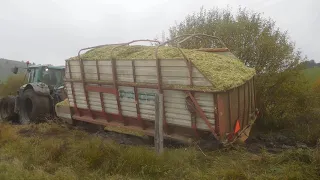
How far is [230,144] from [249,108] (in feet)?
4.58

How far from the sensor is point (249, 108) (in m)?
6.79

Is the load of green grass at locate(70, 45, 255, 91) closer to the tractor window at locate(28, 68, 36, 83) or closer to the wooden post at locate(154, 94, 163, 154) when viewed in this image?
the wooden post at locate(154, 94, 163, 154)

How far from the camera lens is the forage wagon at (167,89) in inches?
210

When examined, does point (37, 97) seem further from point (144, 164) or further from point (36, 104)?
point (144, 164)

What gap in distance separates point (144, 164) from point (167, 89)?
4.83 feet

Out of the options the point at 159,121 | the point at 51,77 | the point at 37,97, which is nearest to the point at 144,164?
the point at 159,121

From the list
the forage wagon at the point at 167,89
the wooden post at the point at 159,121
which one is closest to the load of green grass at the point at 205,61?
the forage wagon at the point at 167,89

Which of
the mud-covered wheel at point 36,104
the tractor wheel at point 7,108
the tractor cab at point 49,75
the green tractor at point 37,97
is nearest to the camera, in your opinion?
the mud-covered wheel at point 36,104

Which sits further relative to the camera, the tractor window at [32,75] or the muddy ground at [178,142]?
the tractor window at [32,75]

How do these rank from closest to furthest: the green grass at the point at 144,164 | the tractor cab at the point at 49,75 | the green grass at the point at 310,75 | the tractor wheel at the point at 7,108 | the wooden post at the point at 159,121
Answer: the green grass at the point at 144,164 < the wooden post at the point at 159,121 < the green grass at the point at 310,75 < the tractor cab at the point at 49,75 < the tractor wheel at the point at 7,108

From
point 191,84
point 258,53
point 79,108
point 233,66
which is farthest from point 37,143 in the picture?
point 258,53

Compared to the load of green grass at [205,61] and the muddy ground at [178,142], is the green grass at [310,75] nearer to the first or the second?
the muddy ground at [178,142]

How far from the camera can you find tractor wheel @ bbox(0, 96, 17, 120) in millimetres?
11594

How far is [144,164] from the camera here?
16.4 feet
